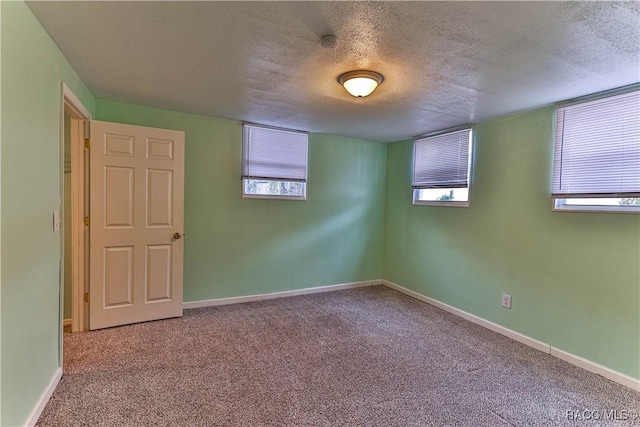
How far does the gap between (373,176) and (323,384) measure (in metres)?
3.20

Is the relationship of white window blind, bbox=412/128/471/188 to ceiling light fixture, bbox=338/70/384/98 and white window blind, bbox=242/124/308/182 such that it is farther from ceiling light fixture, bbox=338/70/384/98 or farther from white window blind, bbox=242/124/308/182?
ceiling light fixture, bbox=338/70/384/98

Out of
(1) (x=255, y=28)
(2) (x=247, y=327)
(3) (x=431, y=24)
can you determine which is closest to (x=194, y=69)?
(1) (x=255, y=28)

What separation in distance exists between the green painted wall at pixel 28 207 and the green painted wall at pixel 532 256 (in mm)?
3720

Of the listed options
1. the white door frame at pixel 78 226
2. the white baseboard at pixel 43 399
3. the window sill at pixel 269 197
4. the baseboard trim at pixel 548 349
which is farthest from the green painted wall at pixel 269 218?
the white baseboard at pixel 43 399

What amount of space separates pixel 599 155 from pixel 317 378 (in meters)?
2.77

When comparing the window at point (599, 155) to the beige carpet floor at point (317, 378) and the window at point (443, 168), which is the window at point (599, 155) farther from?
the beige carpet floor at point (317, 378)

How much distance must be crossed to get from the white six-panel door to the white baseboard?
0.93m

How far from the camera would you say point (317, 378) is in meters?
2.28

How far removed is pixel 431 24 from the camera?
1.67 meters

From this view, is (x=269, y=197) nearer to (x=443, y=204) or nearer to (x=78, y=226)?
(x=78, y=226)

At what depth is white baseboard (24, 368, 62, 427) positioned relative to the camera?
5.65 ft

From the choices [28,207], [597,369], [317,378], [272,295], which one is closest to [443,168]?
[597,369]

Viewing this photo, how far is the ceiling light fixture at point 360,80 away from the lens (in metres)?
2.24

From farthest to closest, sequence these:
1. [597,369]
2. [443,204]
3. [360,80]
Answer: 1. [443,204]
2. [597,369]
3. [360,80]
